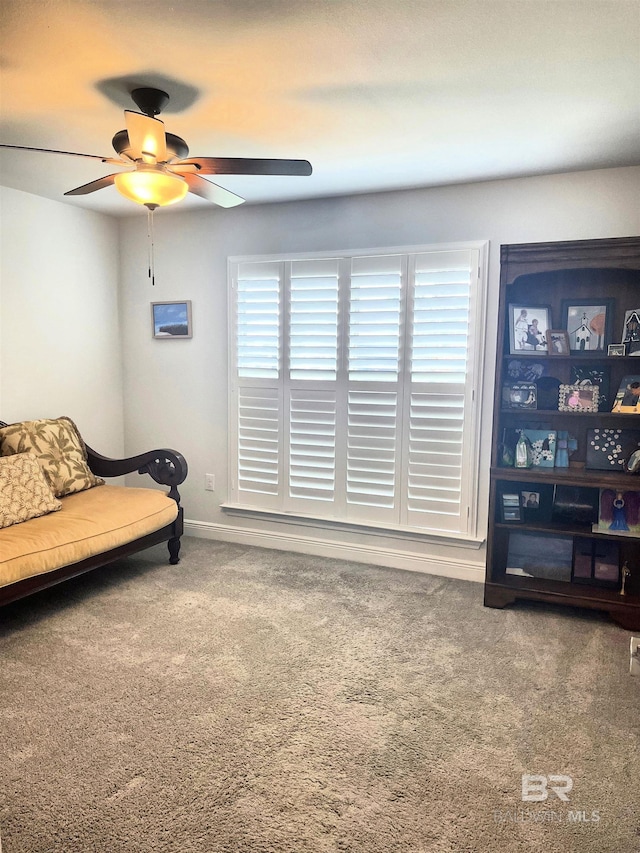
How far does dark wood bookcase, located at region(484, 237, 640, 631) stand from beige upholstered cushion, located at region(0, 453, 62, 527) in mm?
2487

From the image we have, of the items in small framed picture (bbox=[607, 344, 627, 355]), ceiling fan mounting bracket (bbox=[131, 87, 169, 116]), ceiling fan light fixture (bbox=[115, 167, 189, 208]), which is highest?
ceiling fan mounting bracket (bbox=[131, 87, 169, 116])

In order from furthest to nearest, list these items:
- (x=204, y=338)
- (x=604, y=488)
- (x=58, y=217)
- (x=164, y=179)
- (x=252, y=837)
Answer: (x=204, y=338) < (x=58, y=217) < (x=604, y=488) < (x=164, y=179) < (x=252, y=837)

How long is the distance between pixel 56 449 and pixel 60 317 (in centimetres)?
99

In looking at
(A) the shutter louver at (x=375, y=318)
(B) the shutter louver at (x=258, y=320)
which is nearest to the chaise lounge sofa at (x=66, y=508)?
(B) the shutter louver at (x=258, y=320)

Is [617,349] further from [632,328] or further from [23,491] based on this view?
[23,491]

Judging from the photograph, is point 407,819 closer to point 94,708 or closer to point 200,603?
point 94,708

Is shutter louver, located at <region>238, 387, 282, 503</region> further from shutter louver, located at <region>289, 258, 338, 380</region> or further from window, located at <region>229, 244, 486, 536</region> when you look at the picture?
shutter louver, located at <region>289, 258, 338, 380</region>

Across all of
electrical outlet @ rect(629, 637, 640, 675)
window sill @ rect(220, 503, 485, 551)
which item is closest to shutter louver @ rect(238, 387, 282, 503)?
window sill @ rect(220, 503, 485, 551)

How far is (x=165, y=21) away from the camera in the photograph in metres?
1.75

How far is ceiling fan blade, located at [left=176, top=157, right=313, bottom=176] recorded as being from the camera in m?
2.19

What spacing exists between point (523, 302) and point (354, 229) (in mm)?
1182

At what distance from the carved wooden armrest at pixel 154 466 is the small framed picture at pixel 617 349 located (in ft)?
8.55

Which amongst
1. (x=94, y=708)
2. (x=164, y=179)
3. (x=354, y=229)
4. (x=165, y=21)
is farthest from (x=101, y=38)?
(x=94, y=708)

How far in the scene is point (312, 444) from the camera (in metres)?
3.93
